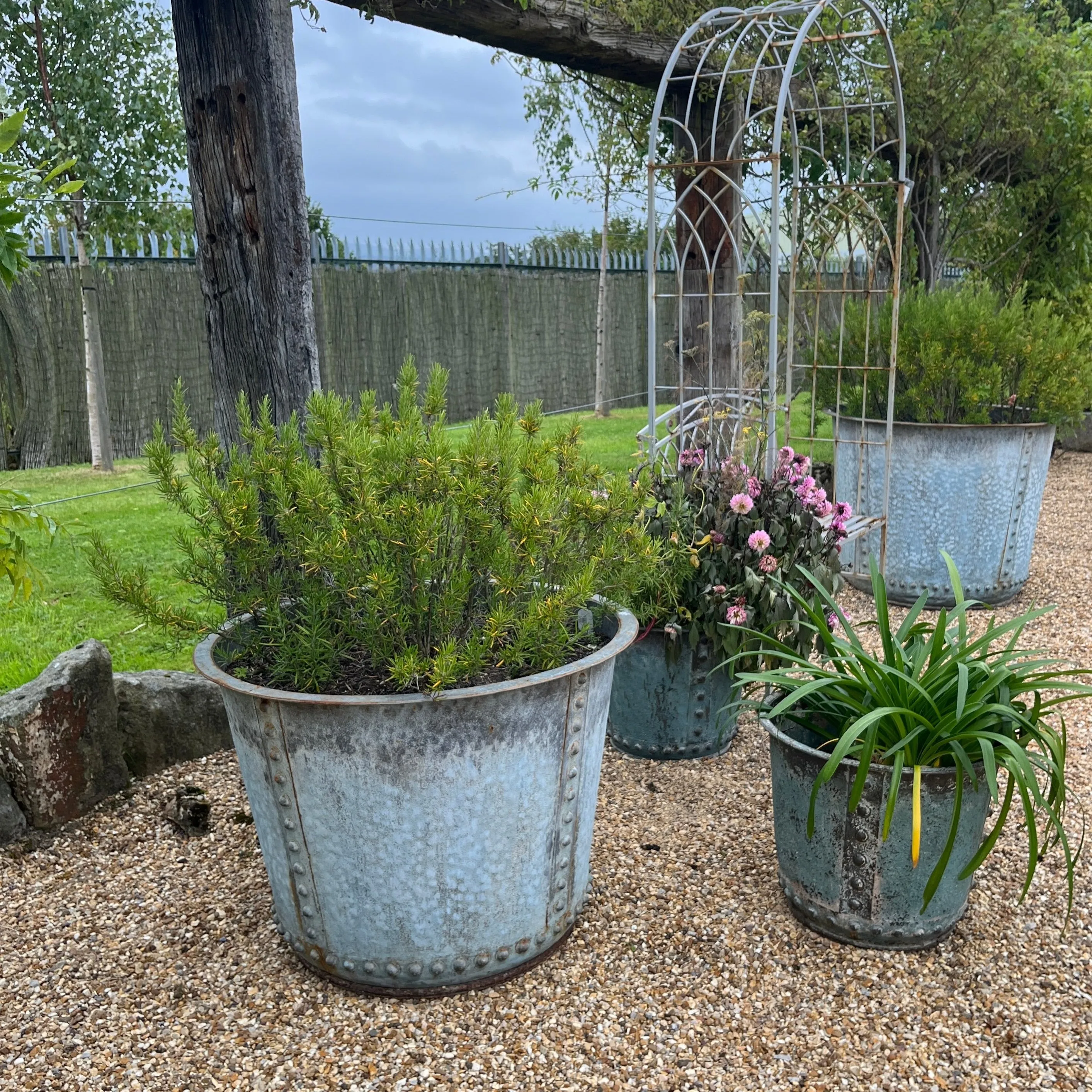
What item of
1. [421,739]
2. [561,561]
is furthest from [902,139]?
[421,739]

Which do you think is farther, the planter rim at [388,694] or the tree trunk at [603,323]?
the tree trunk at [603,323]

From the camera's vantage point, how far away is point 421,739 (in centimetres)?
177

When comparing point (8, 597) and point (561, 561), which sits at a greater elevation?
point (561, 561)

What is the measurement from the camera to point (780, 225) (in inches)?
151

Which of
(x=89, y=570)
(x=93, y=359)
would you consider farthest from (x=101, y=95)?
(x=89, y=570)

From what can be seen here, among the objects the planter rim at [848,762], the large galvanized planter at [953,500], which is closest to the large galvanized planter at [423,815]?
the planter rim at [848,762]

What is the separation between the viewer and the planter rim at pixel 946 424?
4.31 metres

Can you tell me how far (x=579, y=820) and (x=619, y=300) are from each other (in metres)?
11.2

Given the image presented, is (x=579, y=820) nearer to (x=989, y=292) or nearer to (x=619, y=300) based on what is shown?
(x=989, y=292)

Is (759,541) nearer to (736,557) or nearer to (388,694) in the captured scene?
(736,557)

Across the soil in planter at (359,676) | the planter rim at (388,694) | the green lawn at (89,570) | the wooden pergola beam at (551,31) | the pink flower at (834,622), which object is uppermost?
the wooden pergola beam at (551,31)

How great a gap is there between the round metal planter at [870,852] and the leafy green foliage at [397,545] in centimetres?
59

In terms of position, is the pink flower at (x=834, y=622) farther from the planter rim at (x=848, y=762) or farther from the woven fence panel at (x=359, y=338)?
the woven fence panel at (x=359, y=338)

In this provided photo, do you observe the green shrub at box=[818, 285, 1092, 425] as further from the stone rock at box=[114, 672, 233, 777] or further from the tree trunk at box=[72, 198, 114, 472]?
the tree trunk at box=[72, 198, 114, 472]
